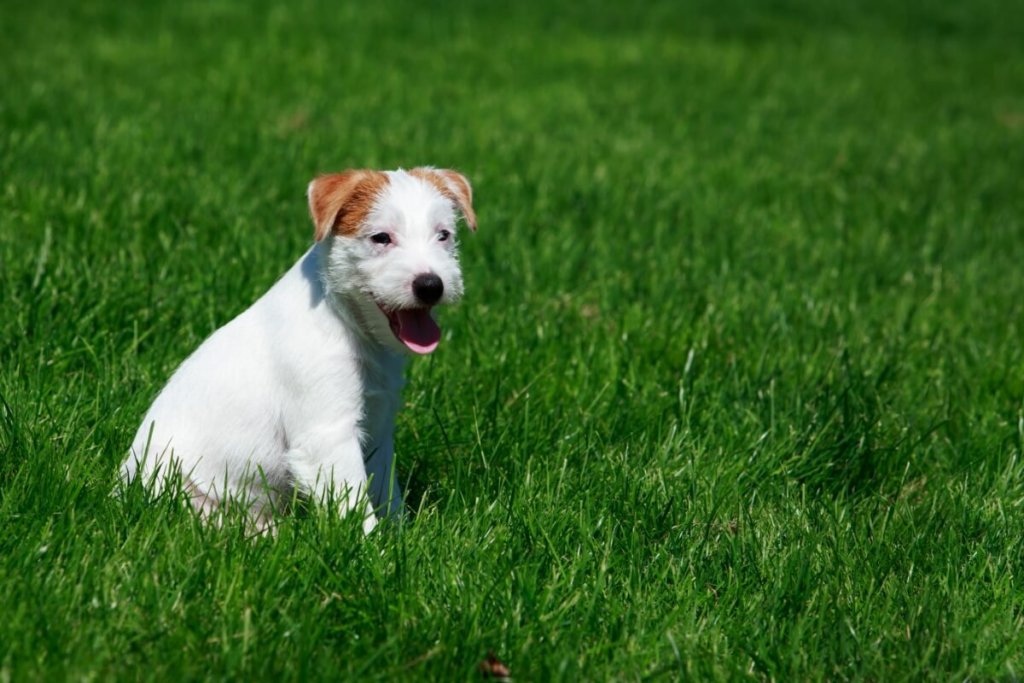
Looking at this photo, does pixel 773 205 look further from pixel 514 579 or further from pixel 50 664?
pixel 50 664

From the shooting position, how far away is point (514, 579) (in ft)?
11.3

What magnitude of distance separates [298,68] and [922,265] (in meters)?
Result: 6.06

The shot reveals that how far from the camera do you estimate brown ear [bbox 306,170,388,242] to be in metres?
3.82

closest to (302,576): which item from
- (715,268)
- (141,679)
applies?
(141,679)

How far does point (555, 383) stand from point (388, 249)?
144 cm

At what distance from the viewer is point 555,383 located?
5.04m

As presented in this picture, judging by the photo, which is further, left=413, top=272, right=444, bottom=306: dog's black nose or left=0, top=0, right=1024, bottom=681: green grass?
left=413, top=272, right=444, bottom=306: dog's black nose

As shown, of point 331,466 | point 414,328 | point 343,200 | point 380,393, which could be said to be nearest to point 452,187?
point 343,200

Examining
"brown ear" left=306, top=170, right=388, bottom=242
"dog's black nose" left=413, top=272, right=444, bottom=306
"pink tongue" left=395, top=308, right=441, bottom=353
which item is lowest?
"pink tongue" left=395, top=308, right=441, bottom=353

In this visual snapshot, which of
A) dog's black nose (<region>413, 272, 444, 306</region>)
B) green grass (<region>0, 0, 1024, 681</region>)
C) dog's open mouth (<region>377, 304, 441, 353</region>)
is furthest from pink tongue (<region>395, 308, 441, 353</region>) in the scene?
green grass (<region>0, 0, 1024, 681</region>)

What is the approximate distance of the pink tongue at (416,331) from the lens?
380 cm

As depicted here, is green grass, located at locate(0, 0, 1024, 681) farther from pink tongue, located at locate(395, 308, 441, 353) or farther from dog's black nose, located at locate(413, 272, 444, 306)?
dog's black nose, located at locate(413, 272, 444, 306)

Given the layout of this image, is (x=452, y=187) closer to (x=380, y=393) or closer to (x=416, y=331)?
(x=416, y=331)

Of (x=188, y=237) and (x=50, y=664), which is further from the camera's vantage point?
(x=188, y=237)
